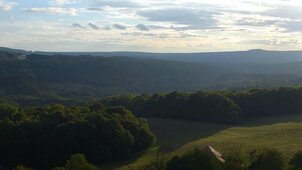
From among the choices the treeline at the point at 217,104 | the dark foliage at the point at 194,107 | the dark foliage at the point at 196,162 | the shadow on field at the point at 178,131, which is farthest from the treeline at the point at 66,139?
the treeline at the point at 217,104

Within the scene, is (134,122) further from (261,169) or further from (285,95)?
(285,95)

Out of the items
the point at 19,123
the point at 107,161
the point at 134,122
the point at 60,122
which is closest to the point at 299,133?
the point at 134,122

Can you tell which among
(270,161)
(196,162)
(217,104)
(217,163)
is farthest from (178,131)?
(196,162)

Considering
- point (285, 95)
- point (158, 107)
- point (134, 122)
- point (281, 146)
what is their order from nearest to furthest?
point (281, 146)
point (134, 122)
point (158, 107)
point (285, 95)

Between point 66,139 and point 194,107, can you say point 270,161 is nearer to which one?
point 66,139

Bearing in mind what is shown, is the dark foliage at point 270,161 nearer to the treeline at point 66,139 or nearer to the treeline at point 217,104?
the treeline at point 66,139

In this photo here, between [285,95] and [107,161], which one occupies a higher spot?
[285,95]
